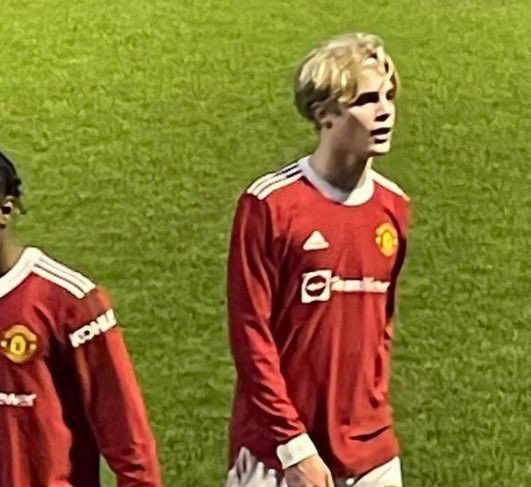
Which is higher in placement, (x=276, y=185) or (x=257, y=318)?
(x=276, y=185)

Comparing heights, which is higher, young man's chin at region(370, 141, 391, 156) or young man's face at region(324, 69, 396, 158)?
young man's face at region(324, 69, 396, 158)

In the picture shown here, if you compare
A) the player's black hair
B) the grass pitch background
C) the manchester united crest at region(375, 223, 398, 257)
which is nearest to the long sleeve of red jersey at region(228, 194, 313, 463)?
the manchester united crest at region(375, 223, 398, 257)

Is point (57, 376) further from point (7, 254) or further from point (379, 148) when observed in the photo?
point (379, 148)

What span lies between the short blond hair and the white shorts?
1.06ft

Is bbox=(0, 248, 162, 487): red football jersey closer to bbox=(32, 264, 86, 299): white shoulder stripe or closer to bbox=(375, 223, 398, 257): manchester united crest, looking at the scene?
bbox=(32, 264, 86, 299): white shoulder stripe

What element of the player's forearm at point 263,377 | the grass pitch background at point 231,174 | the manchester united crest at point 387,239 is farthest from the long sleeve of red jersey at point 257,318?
the grass pitch background at point 231,174

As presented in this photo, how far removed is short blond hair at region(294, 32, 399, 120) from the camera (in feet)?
3.57

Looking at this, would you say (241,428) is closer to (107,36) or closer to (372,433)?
(372,433)

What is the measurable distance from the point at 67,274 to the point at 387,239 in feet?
1.00

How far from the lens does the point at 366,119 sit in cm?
109

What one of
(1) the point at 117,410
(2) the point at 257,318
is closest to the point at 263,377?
(2) the point at 257,318

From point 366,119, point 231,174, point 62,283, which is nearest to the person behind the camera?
point 62,283

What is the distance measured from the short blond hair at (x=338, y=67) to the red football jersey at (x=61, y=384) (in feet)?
0.85

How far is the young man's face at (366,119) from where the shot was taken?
1092 millimetres
